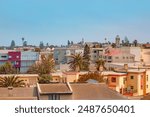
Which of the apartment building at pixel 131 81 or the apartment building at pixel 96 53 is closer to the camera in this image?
the apartment building at pixel 131 81

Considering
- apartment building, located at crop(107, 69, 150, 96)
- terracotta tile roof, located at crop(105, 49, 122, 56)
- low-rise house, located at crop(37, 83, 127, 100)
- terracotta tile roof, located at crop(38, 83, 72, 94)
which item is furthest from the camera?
terracotta tile roof, located at crop(105, 49, 122, 56)

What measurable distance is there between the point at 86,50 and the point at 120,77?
20.8 metres

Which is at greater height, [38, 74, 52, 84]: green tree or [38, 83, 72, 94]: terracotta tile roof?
[38, 83, 72, 94]: terracotta tile roof

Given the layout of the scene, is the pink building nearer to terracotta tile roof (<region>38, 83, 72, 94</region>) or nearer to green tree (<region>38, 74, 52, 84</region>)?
green tree (<region>38, 74, 52, 84</region>)

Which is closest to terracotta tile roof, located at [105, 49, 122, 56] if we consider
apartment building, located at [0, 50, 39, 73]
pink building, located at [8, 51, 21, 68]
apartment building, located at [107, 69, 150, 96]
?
apartment building, located at [0, 50, 39, 73]

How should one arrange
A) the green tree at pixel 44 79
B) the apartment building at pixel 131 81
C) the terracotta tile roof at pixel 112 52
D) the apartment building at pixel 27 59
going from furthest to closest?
1. the apartment building at pixel 27 59
2. the terracotta tile roof at pixel 112 52
3. the green tree at pixel 44 79
4. the apartment building at pixel 131 81

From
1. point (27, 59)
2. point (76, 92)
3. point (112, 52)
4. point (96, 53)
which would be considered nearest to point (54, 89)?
point (76, 92)

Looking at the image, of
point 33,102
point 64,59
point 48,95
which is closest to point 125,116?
point 33,102

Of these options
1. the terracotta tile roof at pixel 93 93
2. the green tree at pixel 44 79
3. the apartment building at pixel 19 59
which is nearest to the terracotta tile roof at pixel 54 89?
the terracotta tile roof at pixel 93 93

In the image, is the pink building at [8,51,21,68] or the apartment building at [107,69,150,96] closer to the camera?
the apartment building at [107,69,150,96]

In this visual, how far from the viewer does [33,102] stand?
2.37m

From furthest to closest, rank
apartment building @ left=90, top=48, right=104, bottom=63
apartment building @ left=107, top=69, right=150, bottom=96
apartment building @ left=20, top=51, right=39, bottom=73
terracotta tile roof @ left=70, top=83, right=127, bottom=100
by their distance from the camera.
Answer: apartment building @ left=90, top=48, right=104, bottom=63 < apartment building @ left=20, top=51, right=39, bottom=73 < apartment building @ left=107, top=69, right=150, bottom=96 < terracotta tile roof @ left=70, top=83, right=127, bottom=100

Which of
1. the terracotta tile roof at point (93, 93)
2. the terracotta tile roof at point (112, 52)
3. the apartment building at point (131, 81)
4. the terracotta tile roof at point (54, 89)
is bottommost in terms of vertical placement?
the apartment building at point (131, 81)

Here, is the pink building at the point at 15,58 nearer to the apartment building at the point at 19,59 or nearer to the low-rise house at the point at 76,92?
the apartment building at the point at 19,59
